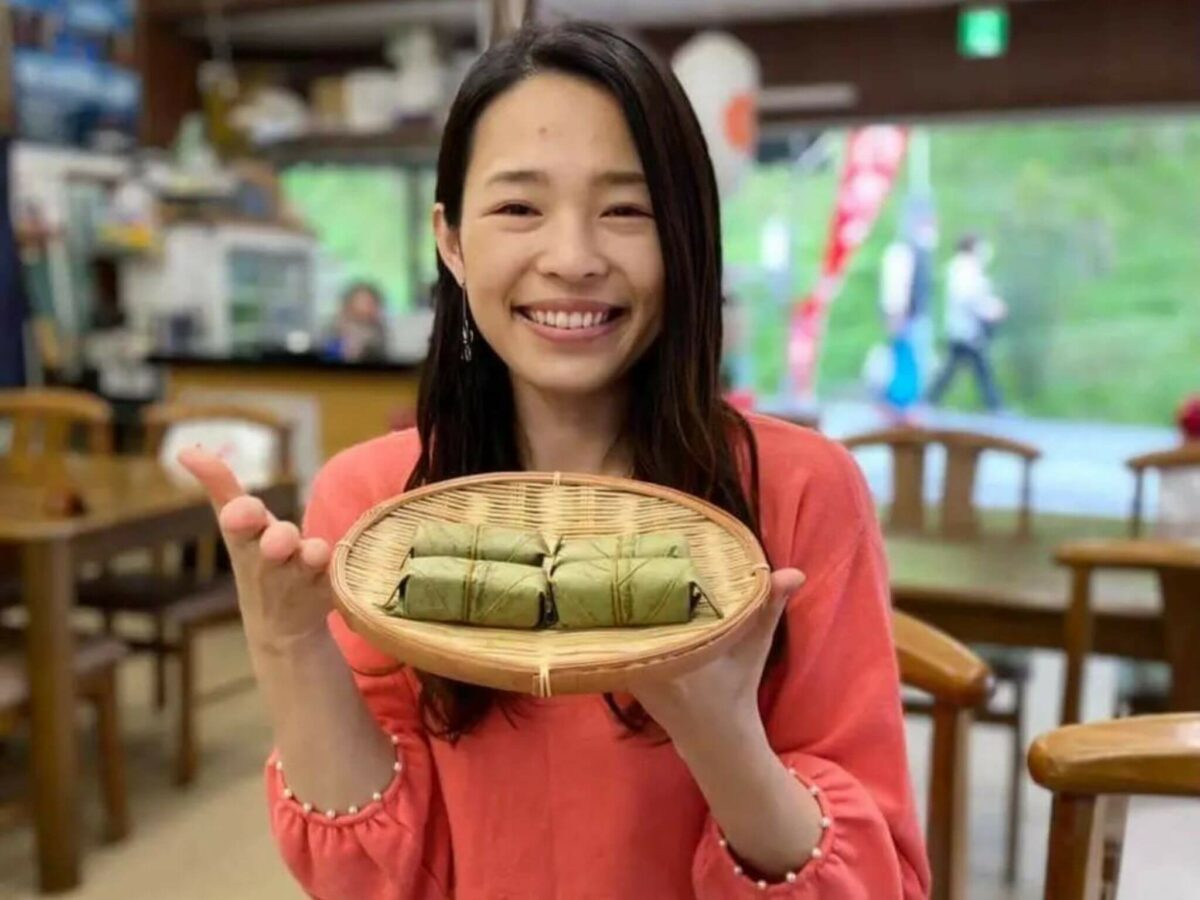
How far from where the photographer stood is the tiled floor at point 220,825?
100 inches

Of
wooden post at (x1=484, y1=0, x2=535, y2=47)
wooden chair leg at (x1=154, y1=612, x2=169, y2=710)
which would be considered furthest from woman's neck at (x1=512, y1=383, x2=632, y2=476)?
wooden chair leg at (x1=154, y1=612, x2=169, y2=710)

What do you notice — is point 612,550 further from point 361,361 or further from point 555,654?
point 361,361

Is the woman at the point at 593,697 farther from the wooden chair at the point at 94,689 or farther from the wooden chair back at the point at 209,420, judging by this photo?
the wooden chair back at the point at 209,420

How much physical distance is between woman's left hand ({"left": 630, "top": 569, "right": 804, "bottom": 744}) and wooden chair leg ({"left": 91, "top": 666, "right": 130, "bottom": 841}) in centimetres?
234

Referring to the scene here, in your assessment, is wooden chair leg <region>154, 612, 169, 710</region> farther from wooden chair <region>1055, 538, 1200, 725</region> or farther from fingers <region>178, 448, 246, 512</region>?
fingers <region>178, 448, 246, 512</region>

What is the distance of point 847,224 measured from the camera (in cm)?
510

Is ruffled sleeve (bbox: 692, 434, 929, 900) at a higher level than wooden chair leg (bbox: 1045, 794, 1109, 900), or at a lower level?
higher

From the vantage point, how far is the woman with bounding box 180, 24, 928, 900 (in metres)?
0.84

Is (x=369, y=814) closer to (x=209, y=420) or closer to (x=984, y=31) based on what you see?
(x=209, y=420)

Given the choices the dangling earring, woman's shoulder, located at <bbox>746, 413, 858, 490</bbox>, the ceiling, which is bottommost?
woman's shoulder, located at <bbox>746, 413, 858, 490</bbox>

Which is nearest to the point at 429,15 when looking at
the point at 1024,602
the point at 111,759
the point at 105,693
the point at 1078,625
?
the point at 105,693

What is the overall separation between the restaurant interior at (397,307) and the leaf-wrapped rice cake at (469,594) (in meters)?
1.62

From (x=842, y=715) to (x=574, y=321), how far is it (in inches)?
14.3

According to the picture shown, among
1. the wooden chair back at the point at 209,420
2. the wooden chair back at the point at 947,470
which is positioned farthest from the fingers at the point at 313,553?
the wooden chair back at the point at 209,420
